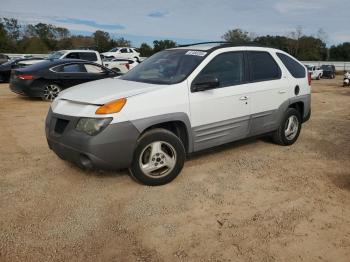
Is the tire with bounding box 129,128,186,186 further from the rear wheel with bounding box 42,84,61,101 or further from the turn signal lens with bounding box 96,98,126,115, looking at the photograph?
the rear wheel with bounding box 42,84,61,101

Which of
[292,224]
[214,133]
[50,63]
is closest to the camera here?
[292,224]

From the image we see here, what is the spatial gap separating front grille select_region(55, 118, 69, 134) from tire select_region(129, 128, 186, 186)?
0.90 meters

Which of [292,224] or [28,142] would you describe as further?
[28,142]

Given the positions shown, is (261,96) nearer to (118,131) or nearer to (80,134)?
(118,131)

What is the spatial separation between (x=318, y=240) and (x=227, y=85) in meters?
2.42

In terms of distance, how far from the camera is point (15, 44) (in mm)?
55281

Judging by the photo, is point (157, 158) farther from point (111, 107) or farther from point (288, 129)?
point (288, 129)

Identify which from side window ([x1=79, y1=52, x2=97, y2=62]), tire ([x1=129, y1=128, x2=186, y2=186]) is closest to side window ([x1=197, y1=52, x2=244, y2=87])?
tire ([x1=129, y1=128, x2=186, y2=186])

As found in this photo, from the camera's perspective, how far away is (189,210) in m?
3.87

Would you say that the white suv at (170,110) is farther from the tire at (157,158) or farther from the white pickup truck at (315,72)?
the white pickup truck at (315,72)

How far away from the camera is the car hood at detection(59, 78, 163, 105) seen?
4180 millimetres

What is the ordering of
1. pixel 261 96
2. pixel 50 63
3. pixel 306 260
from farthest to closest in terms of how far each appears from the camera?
pixel 50 63 < pixel 261 96 < pixel 306 260

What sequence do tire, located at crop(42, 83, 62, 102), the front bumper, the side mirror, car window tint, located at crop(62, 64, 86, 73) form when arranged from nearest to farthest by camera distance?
the front bumper → the side mirror → tire, located at crop(42, 83, 62, 102) → car window tint, located at crop(62, 64, 86, 73)

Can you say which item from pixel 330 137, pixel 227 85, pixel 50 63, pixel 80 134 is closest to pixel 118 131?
pixel 80 134
